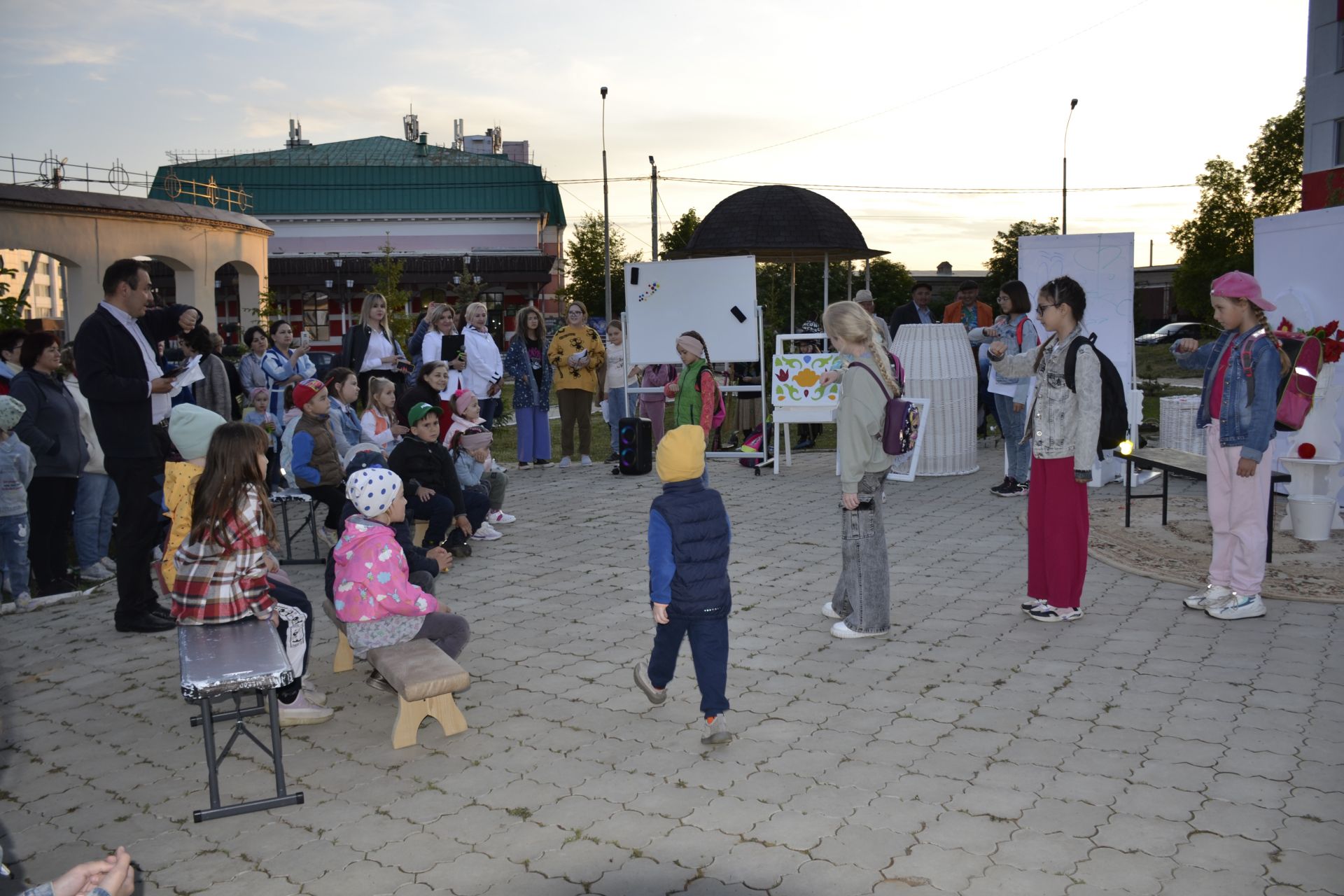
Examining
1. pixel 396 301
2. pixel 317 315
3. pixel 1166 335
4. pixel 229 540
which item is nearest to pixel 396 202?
pixel 317 315

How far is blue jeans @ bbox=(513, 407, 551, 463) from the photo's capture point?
535 inches

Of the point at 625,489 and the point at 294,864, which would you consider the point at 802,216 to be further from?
the point at 294,864

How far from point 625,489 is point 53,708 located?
713 centimetres

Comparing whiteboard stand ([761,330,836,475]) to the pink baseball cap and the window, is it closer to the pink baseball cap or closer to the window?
the pink baseball cap

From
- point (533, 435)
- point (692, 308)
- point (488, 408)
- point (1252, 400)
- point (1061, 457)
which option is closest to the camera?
point (1252, 400)

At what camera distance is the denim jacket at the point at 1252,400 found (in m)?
6.24

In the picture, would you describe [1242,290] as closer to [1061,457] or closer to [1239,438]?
[1239,438]

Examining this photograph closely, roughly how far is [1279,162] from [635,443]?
165 feet

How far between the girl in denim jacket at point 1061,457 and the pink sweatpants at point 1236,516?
0.77 metres

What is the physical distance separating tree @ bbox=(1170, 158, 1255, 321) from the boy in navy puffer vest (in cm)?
5657

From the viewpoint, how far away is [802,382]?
12844 mm

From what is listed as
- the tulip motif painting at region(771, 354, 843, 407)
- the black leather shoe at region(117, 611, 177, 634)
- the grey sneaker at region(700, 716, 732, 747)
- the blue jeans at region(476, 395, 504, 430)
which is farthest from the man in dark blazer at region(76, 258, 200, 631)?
the tulip motif painting at region(771, 354, 843, 407)

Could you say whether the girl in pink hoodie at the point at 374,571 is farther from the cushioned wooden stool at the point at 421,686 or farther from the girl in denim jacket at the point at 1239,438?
the girl in denim jacket at the point at 1239,438

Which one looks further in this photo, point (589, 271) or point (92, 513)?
point (589, 271)
